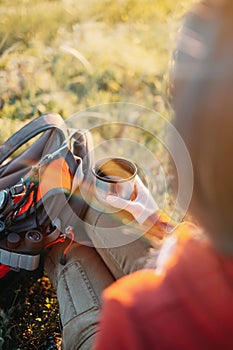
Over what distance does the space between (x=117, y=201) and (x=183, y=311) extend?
87cm

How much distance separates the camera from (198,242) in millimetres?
871

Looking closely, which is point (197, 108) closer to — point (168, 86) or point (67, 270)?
point (168, 86)

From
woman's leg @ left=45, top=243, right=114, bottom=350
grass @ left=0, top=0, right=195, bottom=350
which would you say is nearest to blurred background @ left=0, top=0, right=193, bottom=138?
grass @ left=0, top=0, right=195, bottom=350

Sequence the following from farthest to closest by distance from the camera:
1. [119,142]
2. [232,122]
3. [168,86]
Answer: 1. [119,142]
2. [168,86]
3. [232,122]

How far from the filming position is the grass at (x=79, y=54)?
9.64 ft

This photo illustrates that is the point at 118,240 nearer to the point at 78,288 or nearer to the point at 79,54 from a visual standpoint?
the point at 78,288

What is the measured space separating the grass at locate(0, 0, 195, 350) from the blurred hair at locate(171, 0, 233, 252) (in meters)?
1.74

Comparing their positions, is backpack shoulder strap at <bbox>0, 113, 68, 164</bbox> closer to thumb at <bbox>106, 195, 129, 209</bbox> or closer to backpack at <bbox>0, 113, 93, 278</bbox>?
backpack at <bbox>0, 113, 93, 278</bbox>

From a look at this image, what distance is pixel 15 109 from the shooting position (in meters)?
2.79

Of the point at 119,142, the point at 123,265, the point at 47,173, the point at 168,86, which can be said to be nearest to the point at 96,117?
the point at 119,142

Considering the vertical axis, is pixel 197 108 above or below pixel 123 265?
above

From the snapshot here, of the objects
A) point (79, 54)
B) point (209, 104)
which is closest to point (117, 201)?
point (209, 104)

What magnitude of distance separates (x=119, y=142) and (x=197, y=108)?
1979 mm

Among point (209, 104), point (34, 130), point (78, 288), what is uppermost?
point (209, 104)
